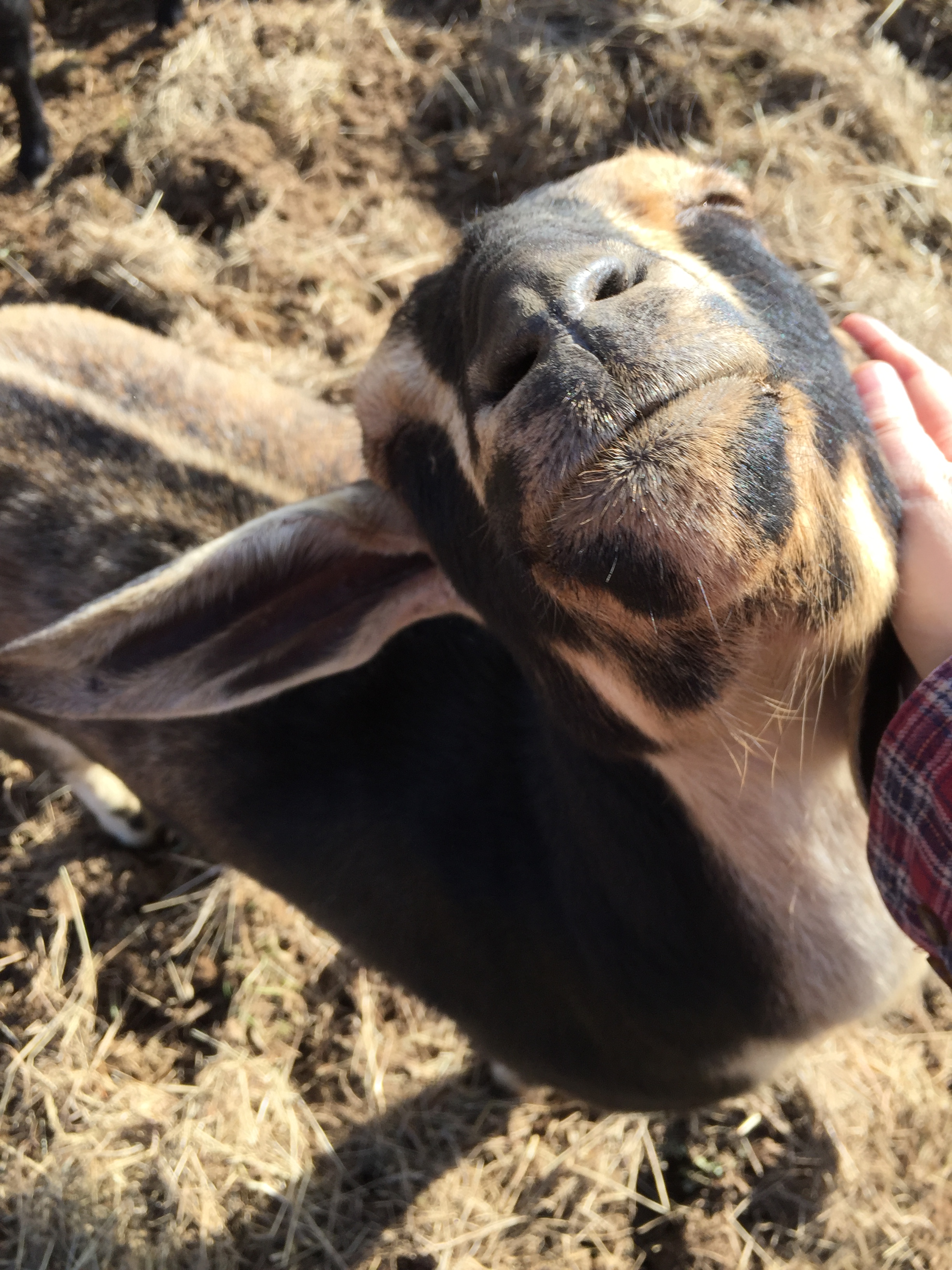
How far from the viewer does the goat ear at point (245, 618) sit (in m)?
2.32

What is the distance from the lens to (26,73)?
5.50m

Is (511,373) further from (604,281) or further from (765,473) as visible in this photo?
(765,473)

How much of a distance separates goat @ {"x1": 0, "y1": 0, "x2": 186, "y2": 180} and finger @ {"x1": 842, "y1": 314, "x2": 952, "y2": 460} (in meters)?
4.92

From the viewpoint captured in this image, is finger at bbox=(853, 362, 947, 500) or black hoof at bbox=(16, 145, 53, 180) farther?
black hoof at bbox=(16, 145, 53, 180)

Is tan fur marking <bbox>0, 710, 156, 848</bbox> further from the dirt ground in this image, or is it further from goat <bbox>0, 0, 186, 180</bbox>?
goat <bbox>0, 0, 186, 180</bbox>

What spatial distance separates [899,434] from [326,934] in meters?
2.95

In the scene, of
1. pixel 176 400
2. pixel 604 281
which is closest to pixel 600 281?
pixel 604 281

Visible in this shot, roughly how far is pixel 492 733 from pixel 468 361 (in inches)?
58.1

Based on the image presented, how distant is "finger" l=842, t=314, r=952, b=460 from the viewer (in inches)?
96.0

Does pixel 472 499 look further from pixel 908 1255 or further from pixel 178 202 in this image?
pixel 178 202

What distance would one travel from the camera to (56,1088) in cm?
403

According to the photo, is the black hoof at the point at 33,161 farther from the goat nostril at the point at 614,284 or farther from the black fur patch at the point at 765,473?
the black fur patch at the point at 765,473

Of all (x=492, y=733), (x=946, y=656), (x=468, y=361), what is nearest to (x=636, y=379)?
(x=468, y=361)

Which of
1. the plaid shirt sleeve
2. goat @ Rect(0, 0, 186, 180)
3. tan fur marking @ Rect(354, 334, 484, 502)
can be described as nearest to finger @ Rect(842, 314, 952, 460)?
the plaid shirt sleeve
